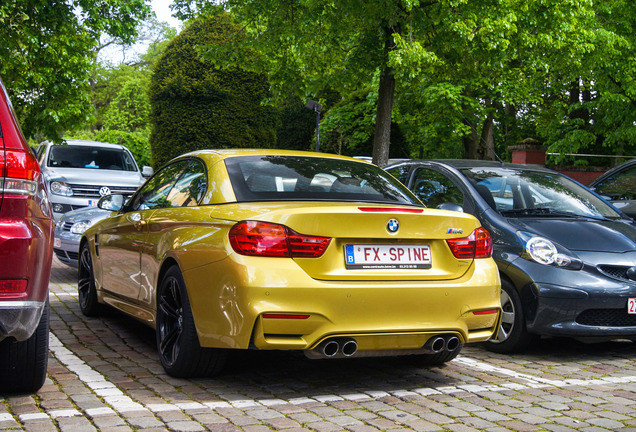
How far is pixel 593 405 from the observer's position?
4.59 meters

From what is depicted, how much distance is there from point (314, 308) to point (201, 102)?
25.0 m

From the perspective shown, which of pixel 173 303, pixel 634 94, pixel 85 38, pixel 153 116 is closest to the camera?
pixel 173 303

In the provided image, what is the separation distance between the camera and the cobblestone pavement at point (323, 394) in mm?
3996

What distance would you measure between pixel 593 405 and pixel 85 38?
1599 centimetres

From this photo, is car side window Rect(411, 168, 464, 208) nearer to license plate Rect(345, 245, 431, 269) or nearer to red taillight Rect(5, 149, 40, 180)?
license plate Rect(345, 245, 431, 269)

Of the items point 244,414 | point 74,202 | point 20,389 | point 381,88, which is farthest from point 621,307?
point 74,202

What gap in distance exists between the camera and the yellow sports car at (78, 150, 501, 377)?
13.8 feet

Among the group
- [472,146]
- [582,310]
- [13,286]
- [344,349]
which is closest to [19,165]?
[13,286]

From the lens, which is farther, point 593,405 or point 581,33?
point 581,33

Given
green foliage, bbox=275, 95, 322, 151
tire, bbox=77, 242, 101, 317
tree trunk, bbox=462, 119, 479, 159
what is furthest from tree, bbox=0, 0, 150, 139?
green foliage, bbox=275, 95, 322, 151

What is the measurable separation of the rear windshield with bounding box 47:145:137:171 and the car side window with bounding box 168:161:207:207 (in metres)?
10.4

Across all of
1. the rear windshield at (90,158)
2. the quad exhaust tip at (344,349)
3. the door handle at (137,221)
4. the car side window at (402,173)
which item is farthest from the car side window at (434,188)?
the rear windshield at (90,158)

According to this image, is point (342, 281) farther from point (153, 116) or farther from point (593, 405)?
point (153, 116)

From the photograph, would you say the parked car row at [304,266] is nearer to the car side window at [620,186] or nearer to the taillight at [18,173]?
the taillight at [18,173]
